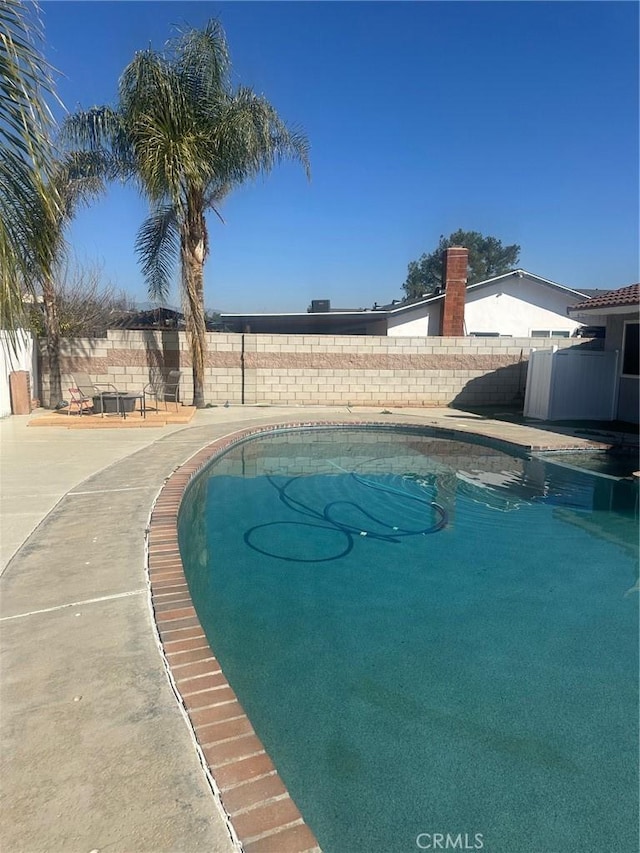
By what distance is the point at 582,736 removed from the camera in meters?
3.08

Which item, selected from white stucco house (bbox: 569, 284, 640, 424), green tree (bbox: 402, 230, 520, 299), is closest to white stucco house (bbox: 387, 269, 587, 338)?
white stucco house (bbox: 569, 284, 640, 424)

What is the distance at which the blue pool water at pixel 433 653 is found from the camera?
2.60m

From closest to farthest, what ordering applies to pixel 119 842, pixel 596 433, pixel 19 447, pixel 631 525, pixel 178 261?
pixel 119 842, pixel 631 525, pixel 19 447, pixel 596 433, pixel 178 261

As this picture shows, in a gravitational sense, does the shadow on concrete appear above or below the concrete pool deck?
above

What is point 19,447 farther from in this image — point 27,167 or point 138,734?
point 138,734

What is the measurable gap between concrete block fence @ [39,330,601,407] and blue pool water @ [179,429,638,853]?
28.1 feet

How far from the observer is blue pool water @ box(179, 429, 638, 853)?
2596 millimetres

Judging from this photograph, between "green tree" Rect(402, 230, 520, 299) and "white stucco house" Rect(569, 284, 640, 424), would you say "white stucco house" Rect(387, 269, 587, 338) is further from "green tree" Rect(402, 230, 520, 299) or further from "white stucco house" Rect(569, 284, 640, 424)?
"green tree" Rect(402, 230, 520, 299)

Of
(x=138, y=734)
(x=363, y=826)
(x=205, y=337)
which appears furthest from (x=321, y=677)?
(x=205, y=337)

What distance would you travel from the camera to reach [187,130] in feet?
40.8

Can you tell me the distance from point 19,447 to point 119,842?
8.60 metres

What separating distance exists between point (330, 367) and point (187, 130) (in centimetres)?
750

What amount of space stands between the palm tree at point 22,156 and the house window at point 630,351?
14108 mm

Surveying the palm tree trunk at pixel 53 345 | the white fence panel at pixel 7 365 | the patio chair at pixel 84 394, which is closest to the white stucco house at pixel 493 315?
the palm tree trunk at pixel 53 345
